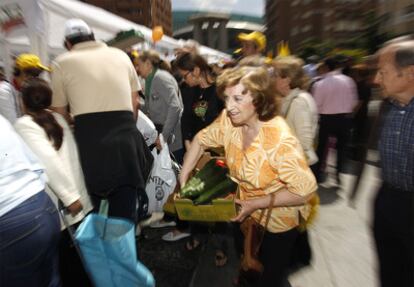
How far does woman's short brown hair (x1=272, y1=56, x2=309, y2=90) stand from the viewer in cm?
345

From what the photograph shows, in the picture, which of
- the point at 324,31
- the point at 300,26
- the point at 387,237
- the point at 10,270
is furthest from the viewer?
the point at 300,26

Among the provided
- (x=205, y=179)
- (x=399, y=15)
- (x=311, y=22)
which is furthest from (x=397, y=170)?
(x=311, y=22)

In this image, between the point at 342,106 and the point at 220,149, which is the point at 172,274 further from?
the point at 342,106

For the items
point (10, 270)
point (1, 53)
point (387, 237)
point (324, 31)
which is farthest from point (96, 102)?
point (324, 31)

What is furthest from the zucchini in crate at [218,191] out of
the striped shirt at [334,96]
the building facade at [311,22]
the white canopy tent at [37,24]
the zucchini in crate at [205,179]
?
the building facade at [311,22]

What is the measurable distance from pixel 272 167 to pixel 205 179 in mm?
427

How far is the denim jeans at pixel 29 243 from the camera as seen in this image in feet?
5.37

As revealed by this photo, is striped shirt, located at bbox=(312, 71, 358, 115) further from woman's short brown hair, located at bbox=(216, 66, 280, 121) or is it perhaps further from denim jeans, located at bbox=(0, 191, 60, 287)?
denim jeans, located at bbox=(0, 191, 60, 287)

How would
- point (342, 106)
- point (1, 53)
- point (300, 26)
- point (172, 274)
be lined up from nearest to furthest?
point (172, 274), point (1, 53), point (342, 106), point (300, 26)

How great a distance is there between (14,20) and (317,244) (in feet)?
13.3

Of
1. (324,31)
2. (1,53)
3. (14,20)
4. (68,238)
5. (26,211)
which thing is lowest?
(68,238)

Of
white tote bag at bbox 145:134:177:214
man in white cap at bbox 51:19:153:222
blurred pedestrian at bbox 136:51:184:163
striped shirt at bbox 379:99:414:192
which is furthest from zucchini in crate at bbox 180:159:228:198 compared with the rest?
blurred pedestrian at bbox 136:51:184:163

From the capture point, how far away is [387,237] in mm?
2098

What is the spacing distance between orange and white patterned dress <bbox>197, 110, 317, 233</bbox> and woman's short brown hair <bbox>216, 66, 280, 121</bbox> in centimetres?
7
